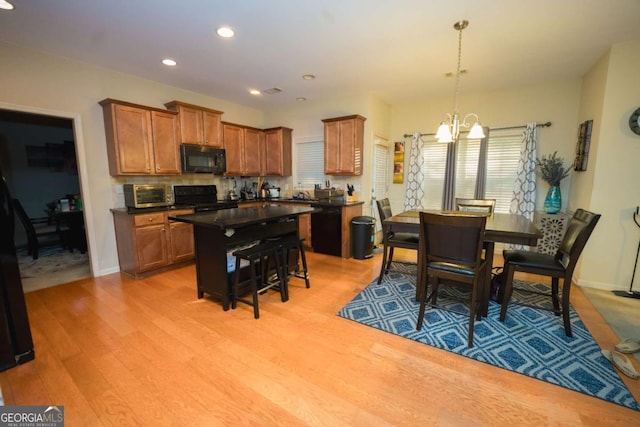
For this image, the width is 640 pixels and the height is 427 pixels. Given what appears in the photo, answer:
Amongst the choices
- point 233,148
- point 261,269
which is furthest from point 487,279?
point 233,148

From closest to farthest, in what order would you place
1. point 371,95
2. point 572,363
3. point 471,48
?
point 572,363, point 471,48, point 371,95

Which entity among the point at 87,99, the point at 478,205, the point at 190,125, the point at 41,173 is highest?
the point at 87,99

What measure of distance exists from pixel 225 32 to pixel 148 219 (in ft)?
8.26

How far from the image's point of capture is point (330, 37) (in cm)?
273

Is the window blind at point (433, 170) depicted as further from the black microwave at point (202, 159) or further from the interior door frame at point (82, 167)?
the interior door frame at point (82, 167)

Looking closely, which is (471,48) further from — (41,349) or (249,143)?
(41,349)

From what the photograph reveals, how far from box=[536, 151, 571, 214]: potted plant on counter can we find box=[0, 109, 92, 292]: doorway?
286 inches

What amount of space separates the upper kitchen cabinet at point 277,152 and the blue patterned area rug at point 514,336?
324 cm

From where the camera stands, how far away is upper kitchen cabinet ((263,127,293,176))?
5.38 m

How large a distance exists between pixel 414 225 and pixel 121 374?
9.08ft

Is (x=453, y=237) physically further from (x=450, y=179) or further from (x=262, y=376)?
(x=450, y=179)

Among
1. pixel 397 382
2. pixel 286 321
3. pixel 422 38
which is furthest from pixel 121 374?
pixel 422 38

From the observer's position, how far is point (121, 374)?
1.87m

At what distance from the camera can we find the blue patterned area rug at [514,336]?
6.00 ft
